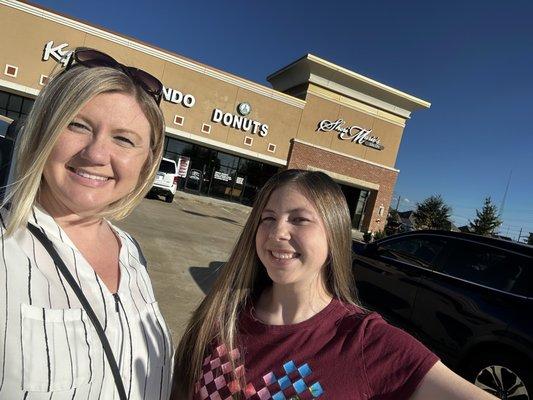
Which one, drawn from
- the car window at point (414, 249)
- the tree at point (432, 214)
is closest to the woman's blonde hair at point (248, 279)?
the car window at point (414, 249)

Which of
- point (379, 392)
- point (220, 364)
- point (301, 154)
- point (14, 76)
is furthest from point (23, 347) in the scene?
point (301, 154)

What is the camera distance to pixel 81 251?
1434 mm

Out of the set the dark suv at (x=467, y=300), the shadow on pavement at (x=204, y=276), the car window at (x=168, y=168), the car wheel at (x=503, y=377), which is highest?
the car window at (x=168, y=168)

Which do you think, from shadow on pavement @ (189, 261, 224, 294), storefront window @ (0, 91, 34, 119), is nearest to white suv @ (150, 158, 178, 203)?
storefront window @ (0, 91, 34, 119)

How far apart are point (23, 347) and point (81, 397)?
0.20 m

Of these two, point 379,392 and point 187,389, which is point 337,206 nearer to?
point 379,392

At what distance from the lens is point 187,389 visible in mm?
1632

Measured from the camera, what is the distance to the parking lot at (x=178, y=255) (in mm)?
5486

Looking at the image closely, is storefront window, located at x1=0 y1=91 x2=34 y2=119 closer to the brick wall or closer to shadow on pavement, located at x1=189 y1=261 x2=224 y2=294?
the brick wall

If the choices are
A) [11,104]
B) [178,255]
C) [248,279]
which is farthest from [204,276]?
[11,104]

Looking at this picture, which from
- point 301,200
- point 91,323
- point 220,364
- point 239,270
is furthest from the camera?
point 239,270

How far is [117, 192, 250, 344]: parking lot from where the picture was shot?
216 inches

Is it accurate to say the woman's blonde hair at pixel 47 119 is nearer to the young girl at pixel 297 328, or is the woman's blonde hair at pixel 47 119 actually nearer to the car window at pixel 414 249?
the young girl at pixel 297 328

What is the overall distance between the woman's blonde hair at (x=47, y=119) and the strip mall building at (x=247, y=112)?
67.9 ft
